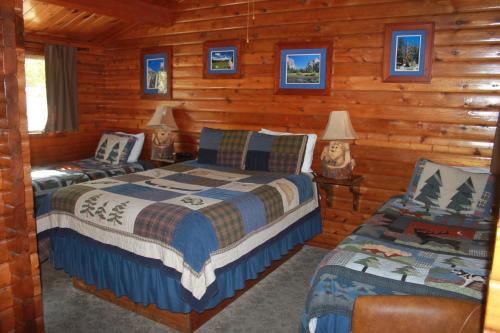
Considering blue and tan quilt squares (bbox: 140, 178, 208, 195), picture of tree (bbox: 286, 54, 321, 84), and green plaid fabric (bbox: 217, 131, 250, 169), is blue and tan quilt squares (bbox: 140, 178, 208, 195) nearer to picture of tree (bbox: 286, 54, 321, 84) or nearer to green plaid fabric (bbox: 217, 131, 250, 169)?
green plaid fabric (bbox: 217, 131, 250, 169)

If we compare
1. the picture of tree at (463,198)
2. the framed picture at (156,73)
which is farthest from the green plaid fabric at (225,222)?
the framed picture at (156,73)

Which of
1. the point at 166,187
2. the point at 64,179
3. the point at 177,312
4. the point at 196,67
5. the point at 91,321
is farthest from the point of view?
the point at 196,67

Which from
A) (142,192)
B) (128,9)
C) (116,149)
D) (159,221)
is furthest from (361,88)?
(116,149)

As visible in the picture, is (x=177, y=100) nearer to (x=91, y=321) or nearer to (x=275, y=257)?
(x=275, y=257)

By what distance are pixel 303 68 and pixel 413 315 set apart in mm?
2883

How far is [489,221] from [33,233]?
2598 millimetres

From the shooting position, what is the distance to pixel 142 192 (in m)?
2.84

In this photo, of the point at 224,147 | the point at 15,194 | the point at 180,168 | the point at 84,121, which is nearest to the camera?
the point at 15,194

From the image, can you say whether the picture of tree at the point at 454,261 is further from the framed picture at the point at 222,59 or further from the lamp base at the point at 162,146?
the lamp base at the point at 162,146

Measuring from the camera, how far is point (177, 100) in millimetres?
4688

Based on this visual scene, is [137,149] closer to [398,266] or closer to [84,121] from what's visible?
[84,121]

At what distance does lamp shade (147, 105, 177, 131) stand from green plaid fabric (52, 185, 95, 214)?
1.67 metres

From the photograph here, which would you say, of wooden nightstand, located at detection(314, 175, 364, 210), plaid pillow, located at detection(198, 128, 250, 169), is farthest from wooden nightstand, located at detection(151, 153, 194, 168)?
wooden nightstand, located at detection(314, 175, 364, 210)

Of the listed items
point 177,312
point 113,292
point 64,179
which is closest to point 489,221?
point 177,312
